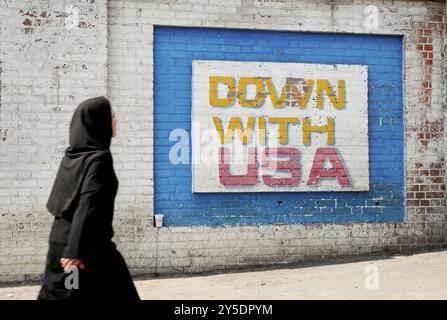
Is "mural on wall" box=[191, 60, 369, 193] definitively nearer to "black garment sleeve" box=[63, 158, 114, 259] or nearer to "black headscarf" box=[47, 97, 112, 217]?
"black headscarf" box=[47, 97, 112, 217]

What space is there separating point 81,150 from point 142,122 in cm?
483

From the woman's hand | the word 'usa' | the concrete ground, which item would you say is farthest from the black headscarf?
the word 'usa'

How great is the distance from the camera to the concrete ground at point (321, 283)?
→ 7.27m

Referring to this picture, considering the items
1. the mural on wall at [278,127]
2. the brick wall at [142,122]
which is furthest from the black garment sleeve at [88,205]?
the mural on wall at [278,127]

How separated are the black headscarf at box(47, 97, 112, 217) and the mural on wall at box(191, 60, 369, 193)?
191 inches

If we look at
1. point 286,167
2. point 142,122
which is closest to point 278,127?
point 286,167

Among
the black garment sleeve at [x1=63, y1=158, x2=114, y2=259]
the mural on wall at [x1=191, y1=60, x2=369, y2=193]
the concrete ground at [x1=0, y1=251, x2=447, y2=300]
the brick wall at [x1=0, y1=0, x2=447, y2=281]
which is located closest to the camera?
the black garment sleeve at [x1=63, y1=158, x2=114, y2=259]

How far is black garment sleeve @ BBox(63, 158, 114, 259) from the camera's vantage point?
3977mm

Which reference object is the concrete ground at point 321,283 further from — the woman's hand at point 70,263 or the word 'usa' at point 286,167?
the woman's hand at point 70,263

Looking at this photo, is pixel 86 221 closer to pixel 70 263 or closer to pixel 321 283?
pixel 70 263

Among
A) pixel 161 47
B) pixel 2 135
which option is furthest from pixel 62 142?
pixel 161 47

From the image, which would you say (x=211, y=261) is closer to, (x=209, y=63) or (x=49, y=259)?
(x=209, y=63)

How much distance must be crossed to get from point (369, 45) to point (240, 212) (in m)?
3.29
